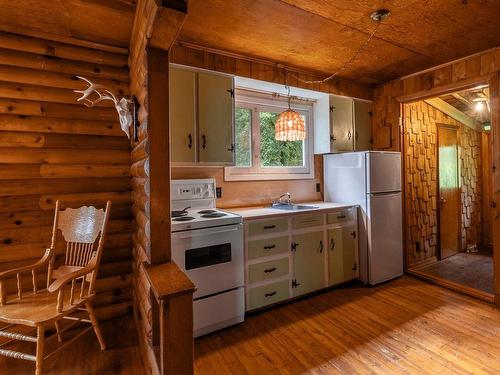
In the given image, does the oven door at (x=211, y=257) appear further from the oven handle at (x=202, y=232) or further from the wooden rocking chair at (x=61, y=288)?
the wooden rocking chair at (x=61, y=288)

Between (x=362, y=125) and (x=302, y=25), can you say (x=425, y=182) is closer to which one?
(x=362, y=125)

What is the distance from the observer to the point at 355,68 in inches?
122

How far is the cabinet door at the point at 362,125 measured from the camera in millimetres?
3506

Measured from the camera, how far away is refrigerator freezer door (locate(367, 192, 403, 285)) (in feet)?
9.95

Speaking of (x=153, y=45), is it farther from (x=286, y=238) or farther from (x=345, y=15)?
(x=286, y=238)

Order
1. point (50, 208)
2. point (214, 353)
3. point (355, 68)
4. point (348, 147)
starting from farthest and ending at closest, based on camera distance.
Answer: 1. point (348, 147)
2. point (355, 68)
3. point (50, 208)
4. point (214, 353)

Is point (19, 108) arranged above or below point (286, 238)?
above

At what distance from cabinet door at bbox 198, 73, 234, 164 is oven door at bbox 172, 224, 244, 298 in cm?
73

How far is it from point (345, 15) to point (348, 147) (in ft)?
5.41

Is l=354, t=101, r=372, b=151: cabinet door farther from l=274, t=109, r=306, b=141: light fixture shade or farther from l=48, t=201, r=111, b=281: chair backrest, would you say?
l=48, t=201, r=111, b=281: chair backrest

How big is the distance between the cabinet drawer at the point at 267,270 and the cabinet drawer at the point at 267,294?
9 centimetres

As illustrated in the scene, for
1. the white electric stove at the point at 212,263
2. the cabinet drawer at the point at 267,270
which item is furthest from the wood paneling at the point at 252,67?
the cabinet drawer at the point at 267,270

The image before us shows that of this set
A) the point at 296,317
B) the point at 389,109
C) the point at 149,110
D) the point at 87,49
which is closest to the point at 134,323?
the point at 296,317

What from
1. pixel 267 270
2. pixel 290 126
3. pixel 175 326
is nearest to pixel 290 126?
pixel 290 126
